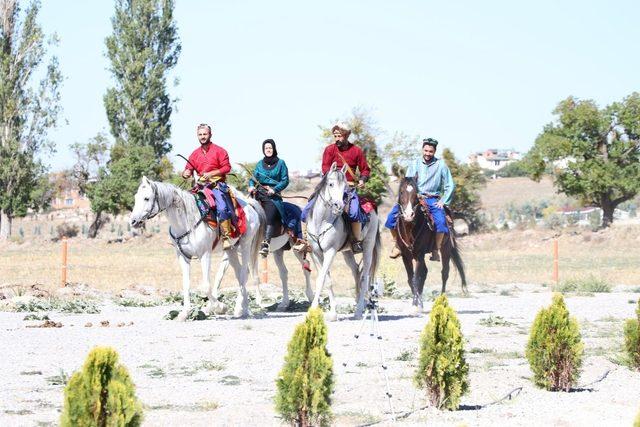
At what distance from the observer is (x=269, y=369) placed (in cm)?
1277

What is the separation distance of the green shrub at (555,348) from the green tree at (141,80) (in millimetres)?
56224

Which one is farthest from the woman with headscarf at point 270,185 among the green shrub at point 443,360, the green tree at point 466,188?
the green tree at point 466,188

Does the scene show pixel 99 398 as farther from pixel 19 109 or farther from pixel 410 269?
pixel 19 109

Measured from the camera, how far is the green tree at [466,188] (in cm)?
7738

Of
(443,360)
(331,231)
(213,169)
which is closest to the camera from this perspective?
(443,360)

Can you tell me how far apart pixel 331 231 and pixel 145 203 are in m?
2.73

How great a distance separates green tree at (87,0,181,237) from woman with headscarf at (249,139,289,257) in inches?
1854

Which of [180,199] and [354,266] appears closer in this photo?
[180,199]

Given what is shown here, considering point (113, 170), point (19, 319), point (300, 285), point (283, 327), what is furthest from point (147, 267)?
point (113, 170)

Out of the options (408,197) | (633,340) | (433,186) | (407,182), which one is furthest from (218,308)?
(633,340)

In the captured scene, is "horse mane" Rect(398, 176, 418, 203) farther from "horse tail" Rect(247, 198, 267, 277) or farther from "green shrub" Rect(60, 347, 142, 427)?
"green shrub" Rect(60, 347, 142, 427)

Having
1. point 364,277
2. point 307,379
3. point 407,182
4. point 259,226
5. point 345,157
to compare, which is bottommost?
point 307,379

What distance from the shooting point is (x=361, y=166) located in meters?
18.2

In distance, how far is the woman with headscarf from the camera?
19438mm
